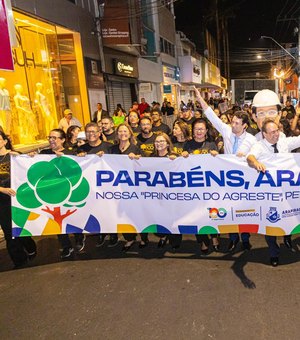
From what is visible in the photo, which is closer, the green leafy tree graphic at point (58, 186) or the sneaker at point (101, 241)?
the green leafy tree graphic at point (58, 186)

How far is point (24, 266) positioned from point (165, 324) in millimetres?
2251

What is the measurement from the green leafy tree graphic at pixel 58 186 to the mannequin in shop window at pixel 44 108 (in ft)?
25.2

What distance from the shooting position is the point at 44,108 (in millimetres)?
11992

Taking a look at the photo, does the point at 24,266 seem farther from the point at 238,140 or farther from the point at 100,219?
the point at 238,140

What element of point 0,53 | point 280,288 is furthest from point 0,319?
point 0,53

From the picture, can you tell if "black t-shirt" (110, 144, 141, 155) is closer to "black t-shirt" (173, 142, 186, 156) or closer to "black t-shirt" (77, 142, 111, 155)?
"black t-shirt" (77, 142, 111, 155)

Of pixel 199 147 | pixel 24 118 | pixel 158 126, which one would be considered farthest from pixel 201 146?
pixel 24 118

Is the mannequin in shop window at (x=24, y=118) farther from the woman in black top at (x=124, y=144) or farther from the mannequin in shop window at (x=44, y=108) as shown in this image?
the woman in black top at (x=124, y=144)

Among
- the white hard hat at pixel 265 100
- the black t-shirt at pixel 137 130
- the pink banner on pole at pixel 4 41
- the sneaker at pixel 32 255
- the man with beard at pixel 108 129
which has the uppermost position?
the pink banner on pole at pixel 4 41

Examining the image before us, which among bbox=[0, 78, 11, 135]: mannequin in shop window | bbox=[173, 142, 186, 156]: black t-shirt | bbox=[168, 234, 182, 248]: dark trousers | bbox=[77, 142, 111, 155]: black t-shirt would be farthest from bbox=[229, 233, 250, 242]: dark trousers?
bbox=[0, 78, 11, 135]: mannequin in shop window

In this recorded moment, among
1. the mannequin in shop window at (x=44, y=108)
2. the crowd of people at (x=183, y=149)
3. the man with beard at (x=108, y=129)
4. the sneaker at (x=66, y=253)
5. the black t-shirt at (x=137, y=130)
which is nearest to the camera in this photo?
the crowd of people at (x=183, y=149)

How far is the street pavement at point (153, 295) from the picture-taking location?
10.5 ft

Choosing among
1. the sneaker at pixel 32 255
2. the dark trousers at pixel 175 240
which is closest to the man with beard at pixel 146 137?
the dark trousers at pixel 175 240

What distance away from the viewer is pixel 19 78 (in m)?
10.9
